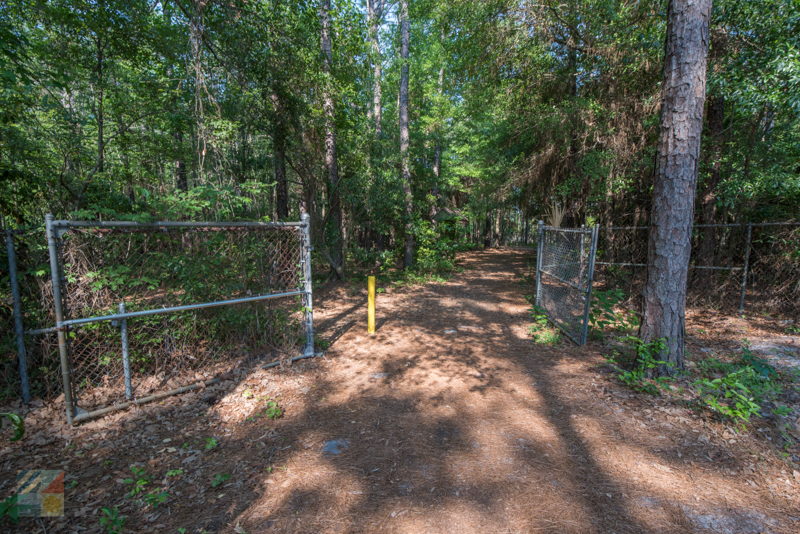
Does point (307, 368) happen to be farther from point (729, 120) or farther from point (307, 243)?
point (729, 120)

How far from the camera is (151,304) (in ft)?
12.2

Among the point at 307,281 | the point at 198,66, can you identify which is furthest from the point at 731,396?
the point at 198,66

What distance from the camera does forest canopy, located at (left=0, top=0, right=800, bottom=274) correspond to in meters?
4.87

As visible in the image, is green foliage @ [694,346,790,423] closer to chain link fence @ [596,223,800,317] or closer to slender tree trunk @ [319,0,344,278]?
chain link fence @ [596,223,800,317]

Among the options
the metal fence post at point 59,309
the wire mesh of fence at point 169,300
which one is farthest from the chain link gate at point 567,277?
the metal fence post at point 59,309

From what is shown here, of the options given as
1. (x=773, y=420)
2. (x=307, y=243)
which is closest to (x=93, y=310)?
(x=307, y=243)

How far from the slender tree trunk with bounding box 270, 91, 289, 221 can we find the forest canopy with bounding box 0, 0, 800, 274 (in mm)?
58

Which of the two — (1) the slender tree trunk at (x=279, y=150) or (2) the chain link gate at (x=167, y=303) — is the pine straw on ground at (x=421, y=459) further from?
(1) the slender tree trunk at (x=279, y=150)

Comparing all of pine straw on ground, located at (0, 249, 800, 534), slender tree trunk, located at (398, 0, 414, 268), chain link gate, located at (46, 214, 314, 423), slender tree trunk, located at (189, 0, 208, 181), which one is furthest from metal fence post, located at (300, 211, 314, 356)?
slender tree trunk, located at (398, 0, 414, 268)

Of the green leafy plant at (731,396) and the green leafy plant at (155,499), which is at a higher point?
the green leafy plant at (731,396)

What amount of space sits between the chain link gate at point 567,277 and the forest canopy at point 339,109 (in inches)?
98.1

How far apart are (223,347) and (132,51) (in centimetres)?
707

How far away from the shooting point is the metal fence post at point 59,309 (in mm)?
2910

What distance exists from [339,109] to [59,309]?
7285 millimetres
